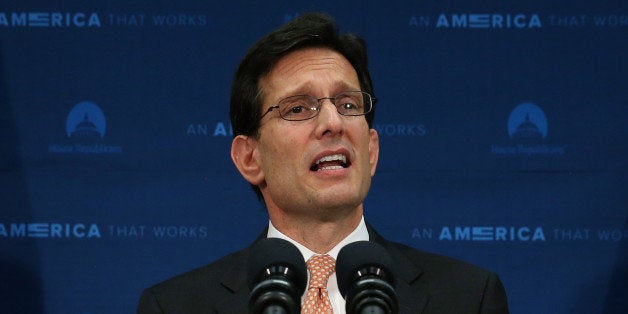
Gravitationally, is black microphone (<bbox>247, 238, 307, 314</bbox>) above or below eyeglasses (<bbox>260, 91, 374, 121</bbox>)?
below

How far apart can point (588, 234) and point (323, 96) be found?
143 cm

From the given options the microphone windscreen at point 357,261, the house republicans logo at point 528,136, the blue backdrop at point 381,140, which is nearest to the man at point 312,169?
the microphone windscreen at point 357,261

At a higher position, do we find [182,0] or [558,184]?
[182,0]

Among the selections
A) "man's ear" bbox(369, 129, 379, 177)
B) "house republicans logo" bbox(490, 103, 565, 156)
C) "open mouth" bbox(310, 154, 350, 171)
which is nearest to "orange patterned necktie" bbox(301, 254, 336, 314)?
"open mouth" bbox(310, 154, 350, 171)

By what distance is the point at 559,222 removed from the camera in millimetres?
3104

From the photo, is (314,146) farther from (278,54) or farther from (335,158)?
(278,54)

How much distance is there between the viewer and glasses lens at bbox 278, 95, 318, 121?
2.08 meters

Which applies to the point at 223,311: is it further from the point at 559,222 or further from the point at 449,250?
the point at 559,222

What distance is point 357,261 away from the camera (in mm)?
1536

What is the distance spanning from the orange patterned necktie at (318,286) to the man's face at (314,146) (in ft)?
0.36

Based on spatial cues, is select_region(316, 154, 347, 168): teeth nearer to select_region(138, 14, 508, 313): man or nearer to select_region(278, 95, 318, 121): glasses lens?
select_region(138, 14, 508, 313): man

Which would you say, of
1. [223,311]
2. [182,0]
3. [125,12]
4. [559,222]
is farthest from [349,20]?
[223,311]

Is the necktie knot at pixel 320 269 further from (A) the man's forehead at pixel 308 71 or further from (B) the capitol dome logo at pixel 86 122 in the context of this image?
(B) the capitol dome logo at pixel 86 122

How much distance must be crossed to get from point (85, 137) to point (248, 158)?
111 cm
